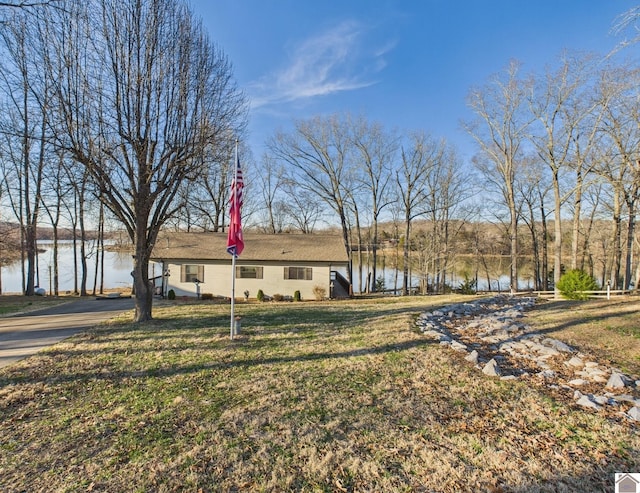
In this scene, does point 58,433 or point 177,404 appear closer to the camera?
point 58,433

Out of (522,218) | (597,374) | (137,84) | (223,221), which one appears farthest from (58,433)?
(522,218)

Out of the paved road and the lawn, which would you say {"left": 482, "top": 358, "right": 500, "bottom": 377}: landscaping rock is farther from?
the paved road

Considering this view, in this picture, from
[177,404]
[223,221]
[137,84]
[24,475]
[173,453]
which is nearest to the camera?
[24,475]

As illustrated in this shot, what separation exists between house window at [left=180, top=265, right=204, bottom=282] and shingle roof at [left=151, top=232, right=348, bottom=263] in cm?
52

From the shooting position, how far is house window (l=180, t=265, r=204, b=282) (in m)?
17.8

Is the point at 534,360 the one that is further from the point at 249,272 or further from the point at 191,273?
the point at 191,273

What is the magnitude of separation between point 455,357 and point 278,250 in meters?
13.6

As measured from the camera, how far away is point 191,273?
58.3ft

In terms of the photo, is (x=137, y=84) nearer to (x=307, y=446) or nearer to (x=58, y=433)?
(x=58, y=433)

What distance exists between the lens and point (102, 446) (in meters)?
2.97

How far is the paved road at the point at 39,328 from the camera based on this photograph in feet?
20.0

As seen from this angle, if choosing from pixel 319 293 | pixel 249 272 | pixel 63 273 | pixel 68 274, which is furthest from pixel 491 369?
pixel 63 273

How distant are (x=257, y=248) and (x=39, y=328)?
11.2 meters

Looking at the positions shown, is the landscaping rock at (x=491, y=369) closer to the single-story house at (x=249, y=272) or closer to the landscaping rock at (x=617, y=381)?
the landscaping rock at (x=617, y=381)
